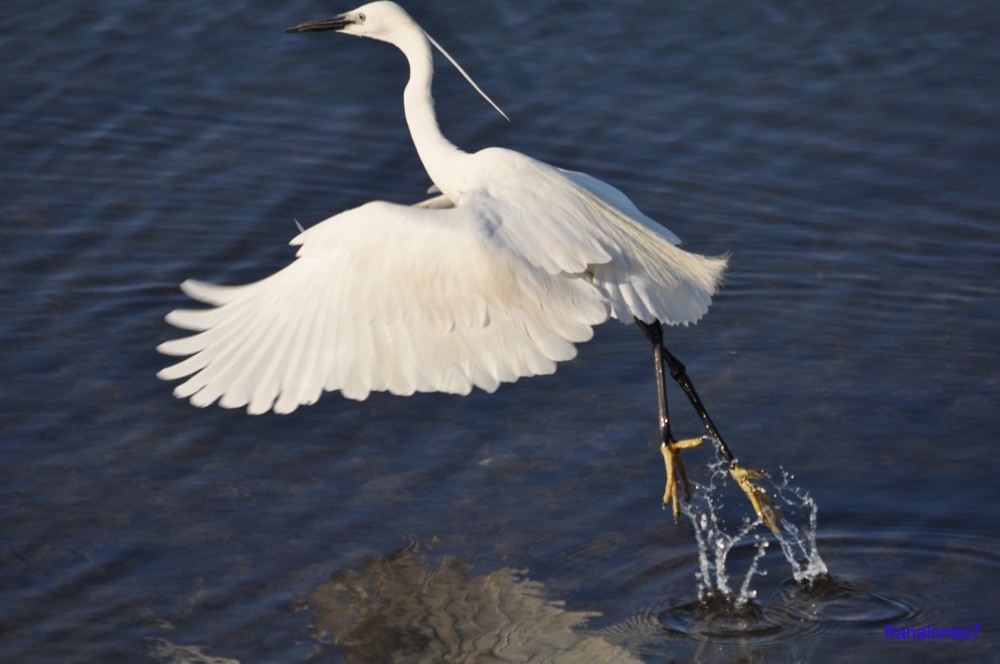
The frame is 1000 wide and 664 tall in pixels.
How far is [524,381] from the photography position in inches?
262

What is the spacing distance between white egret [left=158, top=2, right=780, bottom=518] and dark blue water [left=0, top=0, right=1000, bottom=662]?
90cm

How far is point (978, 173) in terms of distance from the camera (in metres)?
8.38

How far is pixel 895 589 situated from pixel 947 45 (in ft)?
17.5

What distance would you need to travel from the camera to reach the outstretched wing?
4836 mm

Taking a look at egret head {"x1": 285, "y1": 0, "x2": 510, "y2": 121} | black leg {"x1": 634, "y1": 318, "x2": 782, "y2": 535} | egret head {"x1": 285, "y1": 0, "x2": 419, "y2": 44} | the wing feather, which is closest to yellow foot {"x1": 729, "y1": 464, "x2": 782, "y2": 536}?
black leg {"x1": 634, "y1": 318, "x2": 782, "y2": 535}

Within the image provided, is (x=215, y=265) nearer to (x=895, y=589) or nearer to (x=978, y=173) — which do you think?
(x=895, y=589)

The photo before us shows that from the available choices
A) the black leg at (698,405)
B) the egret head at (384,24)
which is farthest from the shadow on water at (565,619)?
the egret head at (384,24)

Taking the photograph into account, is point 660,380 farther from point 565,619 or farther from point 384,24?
point 384,24

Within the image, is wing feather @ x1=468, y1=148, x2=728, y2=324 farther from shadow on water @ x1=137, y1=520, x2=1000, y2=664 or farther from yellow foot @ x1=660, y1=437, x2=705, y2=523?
shadow on water @ x1=137, y1=520, x2=1000, y2=664

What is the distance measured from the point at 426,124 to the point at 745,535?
2.02m

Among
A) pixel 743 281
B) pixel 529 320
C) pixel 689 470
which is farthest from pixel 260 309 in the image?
pixel 743 281

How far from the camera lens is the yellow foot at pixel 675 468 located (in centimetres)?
564

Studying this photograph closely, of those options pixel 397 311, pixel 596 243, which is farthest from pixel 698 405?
pixel 397 311

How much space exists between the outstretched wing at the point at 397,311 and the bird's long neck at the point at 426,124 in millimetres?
818
